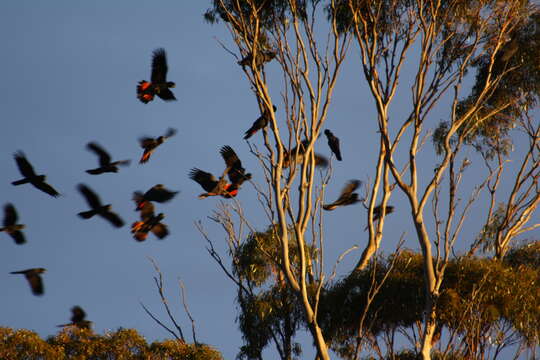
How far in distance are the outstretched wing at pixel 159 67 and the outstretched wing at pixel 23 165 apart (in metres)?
2.33

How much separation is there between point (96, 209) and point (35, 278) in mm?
1404

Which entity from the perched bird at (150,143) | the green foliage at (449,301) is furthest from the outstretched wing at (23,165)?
the green foliage at (449,301)

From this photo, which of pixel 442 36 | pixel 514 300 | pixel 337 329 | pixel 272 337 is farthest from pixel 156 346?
pixel 442 36

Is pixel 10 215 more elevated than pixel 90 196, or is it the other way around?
pixel 90 196

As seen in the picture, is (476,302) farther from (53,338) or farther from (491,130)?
(53,338)

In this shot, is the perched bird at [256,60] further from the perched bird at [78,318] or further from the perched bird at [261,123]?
the perched bird at [78,318]

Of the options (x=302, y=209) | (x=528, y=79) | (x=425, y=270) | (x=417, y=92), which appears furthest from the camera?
(x=528, y=79)

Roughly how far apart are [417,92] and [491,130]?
5041mm

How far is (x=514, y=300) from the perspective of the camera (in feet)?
40.1

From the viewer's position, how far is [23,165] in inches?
452

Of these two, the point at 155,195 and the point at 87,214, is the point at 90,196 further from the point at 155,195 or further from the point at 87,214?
the point at 155,195

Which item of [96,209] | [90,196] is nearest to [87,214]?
[96,209]

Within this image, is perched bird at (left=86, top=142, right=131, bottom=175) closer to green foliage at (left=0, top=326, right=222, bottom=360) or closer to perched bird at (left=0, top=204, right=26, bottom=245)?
perched bird at (left=0, top=204, right=26, bottom=245)

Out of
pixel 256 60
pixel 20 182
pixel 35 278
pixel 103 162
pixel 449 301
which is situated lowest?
pixel 449 301
